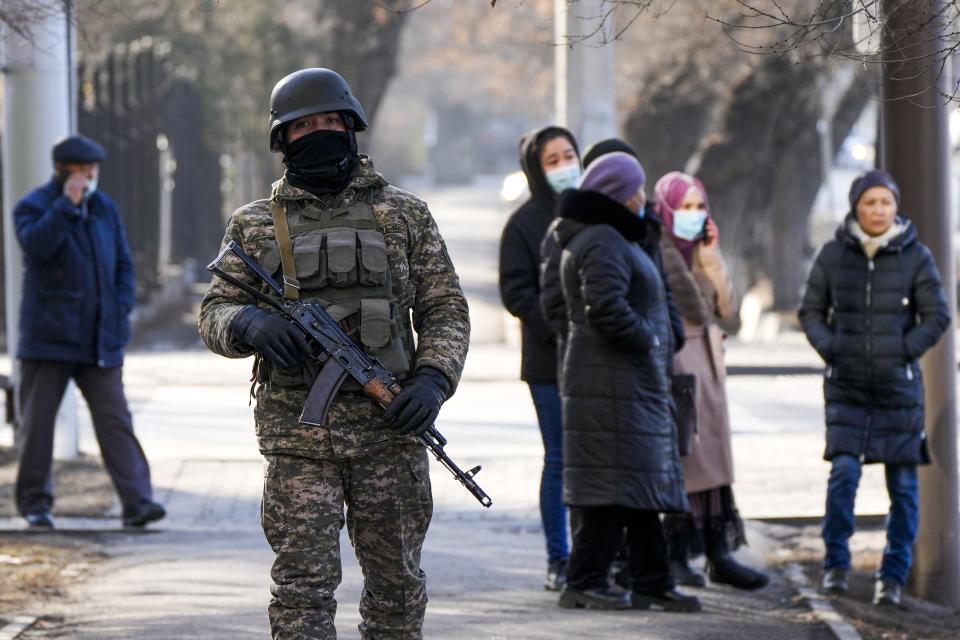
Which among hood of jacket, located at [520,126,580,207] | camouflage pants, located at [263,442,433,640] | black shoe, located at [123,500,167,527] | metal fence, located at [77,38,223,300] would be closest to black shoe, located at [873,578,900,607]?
hood of jacket, located at [520,126,580,207]

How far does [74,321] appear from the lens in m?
8.43

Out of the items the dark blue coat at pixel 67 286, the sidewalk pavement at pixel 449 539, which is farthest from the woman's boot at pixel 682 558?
the dark blue coat at pixel 67 286

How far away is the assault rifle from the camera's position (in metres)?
4.68

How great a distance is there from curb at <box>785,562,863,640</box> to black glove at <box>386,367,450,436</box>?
2.39m

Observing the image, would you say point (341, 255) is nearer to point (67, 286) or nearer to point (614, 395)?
point (614, 395)

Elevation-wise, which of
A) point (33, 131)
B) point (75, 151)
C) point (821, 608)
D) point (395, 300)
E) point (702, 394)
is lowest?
point (821, 608)

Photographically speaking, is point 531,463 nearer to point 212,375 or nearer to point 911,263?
point 911,263

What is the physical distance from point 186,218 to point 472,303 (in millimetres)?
4732

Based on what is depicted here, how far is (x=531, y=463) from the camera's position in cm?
1083

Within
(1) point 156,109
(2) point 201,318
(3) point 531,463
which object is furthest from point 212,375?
(2) point 201,318

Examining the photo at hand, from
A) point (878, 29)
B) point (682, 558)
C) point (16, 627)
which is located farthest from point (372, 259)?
point (682, 558)

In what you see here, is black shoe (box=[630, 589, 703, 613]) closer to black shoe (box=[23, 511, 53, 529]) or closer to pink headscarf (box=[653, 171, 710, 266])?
pink headscarf (box=[653, 171, 710, 266])

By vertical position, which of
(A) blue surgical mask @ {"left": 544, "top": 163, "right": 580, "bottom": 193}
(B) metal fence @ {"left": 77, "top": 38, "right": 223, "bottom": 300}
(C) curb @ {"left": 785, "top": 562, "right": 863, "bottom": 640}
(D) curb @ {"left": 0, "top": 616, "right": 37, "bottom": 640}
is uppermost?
(B) metal fence @ {"left": 77, "top": 38, "right": 223, "bottom": 300}

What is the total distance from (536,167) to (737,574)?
1878mm
